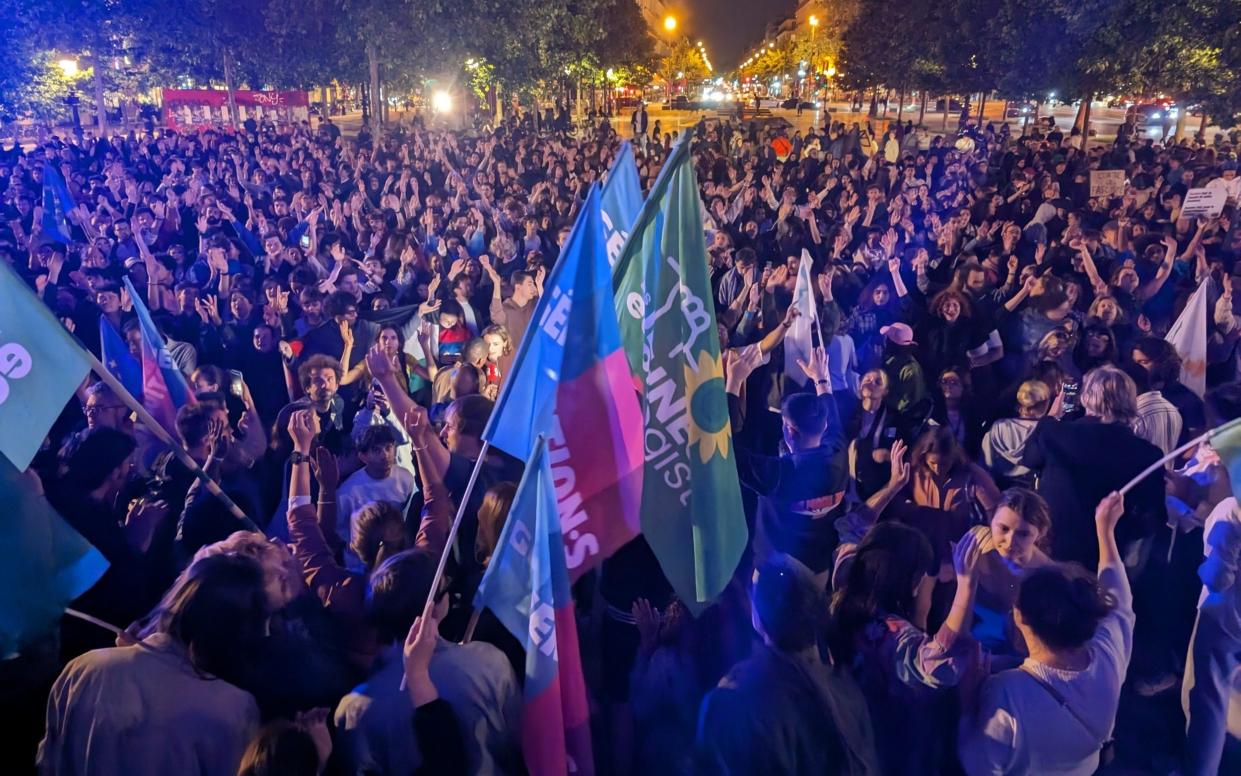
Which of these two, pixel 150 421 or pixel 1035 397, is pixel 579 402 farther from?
pixel 1035 397

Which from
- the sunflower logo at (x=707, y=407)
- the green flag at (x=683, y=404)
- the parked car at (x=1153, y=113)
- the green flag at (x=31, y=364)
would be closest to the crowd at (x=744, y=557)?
the green flag at (x=683, y=404)

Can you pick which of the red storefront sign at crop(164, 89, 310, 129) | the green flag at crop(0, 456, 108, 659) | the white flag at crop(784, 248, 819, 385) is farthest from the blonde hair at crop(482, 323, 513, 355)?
the red storefront sign at crop(164, 89, 310, 129)

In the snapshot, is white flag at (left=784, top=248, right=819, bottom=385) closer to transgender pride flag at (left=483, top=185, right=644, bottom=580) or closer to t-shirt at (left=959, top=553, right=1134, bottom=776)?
transgender pride flag at (left=483, top=185, right=644, bottom=580)

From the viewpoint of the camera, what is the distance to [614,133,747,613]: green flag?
12.3 feet

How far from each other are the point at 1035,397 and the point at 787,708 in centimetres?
324

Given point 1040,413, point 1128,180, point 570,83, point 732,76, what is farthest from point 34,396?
point 732,76

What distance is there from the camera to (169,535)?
3.99m

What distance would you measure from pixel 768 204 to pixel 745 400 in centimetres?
808

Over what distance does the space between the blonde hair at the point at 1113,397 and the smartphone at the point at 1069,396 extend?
79cm

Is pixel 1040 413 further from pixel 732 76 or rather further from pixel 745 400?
pixel 732 76

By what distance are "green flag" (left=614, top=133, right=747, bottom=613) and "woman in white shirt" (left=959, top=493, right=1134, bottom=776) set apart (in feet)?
4.03

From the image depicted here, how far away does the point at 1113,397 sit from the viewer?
180 inches

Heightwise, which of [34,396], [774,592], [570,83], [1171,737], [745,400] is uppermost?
[570,83]

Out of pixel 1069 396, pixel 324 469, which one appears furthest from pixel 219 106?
pixel 1069 396
